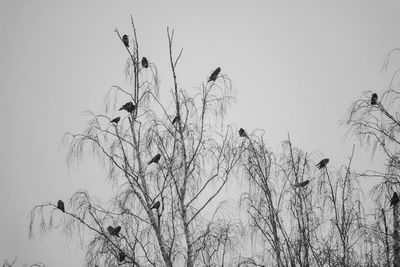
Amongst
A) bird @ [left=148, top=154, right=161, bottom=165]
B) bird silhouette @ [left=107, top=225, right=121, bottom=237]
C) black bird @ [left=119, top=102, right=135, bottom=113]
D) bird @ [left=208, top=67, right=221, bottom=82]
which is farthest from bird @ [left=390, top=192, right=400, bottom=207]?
black bird @ [left=119, top=102, right=135, bottom=113]

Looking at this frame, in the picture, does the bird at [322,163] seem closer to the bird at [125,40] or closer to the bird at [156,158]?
the bird at [156,158]

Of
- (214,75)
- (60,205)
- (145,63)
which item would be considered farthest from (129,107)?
(60,205)

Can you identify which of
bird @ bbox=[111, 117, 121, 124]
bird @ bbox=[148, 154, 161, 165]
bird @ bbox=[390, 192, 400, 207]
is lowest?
bird @ bbox=[390, 192, 400, 207]

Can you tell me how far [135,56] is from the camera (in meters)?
4.97

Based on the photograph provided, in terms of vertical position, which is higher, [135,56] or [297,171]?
[135,56]

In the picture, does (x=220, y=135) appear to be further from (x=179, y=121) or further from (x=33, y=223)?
(x=33, y=223)

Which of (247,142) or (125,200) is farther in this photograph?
(247,142)

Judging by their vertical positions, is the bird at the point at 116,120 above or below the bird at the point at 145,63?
below

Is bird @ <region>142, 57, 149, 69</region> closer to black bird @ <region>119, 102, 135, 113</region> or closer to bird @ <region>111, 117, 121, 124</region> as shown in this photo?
black bird @ <region>119, 102, 135, 113</region>

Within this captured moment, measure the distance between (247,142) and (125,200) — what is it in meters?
2.05

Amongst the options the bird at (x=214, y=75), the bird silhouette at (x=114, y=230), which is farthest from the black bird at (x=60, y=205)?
the bird at (x=214, y=75)

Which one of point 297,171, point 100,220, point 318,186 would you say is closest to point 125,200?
point 100,220

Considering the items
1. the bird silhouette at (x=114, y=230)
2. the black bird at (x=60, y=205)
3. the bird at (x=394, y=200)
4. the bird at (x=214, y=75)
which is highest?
the bird at (x=214, y=75)

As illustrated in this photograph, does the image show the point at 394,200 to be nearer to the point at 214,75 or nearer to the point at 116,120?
the point at 214,75
